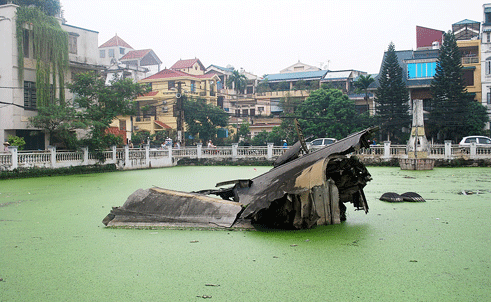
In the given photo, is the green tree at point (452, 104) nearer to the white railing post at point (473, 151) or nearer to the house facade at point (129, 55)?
the white railing post at point (473, 151)

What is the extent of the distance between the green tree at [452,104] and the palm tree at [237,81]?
53.3 ft

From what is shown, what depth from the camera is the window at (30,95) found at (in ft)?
50.0

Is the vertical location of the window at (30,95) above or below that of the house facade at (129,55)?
below

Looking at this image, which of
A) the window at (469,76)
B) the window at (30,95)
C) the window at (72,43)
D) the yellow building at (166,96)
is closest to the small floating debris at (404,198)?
the window at (30,95)

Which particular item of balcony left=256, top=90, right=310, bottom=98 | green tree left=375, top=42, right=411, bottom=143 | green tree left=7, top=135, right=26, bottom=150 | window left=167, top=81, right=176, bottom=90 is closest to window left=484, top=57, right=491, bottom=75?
green tree left=375, top=42, right=411, bottom=143

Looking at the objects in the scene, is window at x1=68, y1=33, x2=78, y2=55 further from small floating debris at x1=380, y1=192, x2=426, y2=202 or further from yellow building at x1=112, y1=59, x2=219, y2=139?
small floating debris at x1=380, y1=192, x2=426, y2=202

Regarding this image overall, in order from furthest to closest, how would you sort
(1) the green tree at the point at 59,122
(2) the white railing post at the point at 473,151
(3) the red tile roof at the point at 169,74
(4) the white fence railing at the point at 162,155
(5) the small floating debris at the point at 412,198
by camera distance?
(3) the red tile roof at the point at 169,74
(2) the white railing post at the point at 473,151
(1) the green tree at the point at 59,122
(4) the white fence railing at the point at 162,155
(5) the small floating debris at the point at 412,198

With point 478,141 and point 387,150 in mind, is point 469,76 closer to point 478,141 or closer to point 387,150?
point 478,141

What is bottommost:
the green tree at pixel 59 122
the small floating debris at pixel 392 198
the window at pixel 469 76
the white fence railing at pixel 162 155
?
the small floating debris at pixel 392 198

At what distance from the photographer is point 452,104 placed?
22.4 m

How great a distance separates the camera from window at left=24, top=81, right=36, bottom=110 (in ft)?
50.0

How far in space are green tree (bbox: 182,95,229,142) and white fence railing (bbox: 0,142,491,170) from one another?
26.2 feet

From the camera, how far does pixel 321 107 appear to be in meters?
25.5

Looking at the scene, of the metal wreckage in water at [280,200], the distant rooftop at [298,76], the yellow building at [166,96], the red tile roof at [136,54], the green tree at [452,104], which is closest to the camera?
the metal wreckage in water at [280,200]
